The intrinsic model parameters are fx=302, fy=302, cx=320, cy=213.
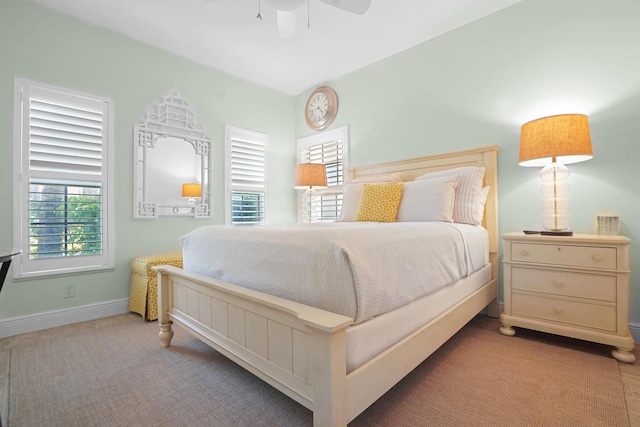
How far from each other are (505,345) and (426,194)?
1.18 m

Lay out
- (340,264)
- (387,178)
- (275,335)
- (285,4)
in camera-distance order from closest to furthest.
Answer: (340,264) < (275,335) < (285,4) < (387,178)

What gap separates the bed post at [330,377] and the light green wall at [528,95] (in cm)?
224

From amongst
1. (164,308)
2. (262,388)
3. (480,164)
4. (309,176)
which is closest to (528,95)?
(480,164)

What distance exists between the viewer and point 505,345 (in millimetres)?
1978

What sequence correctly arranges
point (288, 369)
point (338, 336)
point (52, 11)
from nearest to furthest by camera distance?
1. point (338, 336)
2. point (288, 369)
3. point (52, 11)

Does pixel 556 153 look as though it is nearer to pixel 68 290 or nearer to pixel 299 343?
pixel 299 343

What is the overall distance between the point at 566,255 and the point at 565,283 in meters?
0.18

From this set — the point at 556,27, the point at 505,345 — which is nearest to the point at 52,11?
the point at 556,27

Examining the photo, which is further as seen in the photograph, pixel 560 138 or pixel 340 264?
pixel 560 138

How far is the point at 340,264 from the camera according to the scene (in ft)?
3.60

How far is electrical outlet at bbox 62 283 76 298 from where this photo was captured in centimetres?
252

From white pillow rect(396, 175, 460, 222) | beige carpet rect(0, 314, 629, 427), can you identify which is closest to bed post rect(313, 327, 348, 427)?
beige carpet rect(0, 314, 629, 427)

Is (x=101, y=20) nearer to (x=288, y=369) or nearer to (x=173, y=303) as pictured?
(x=173, y=303)

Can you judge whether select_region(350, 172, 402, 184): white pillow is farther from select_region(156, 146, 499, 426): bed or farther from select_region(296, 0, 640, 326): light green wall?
select_region(156, 146, 499, 426): bed
